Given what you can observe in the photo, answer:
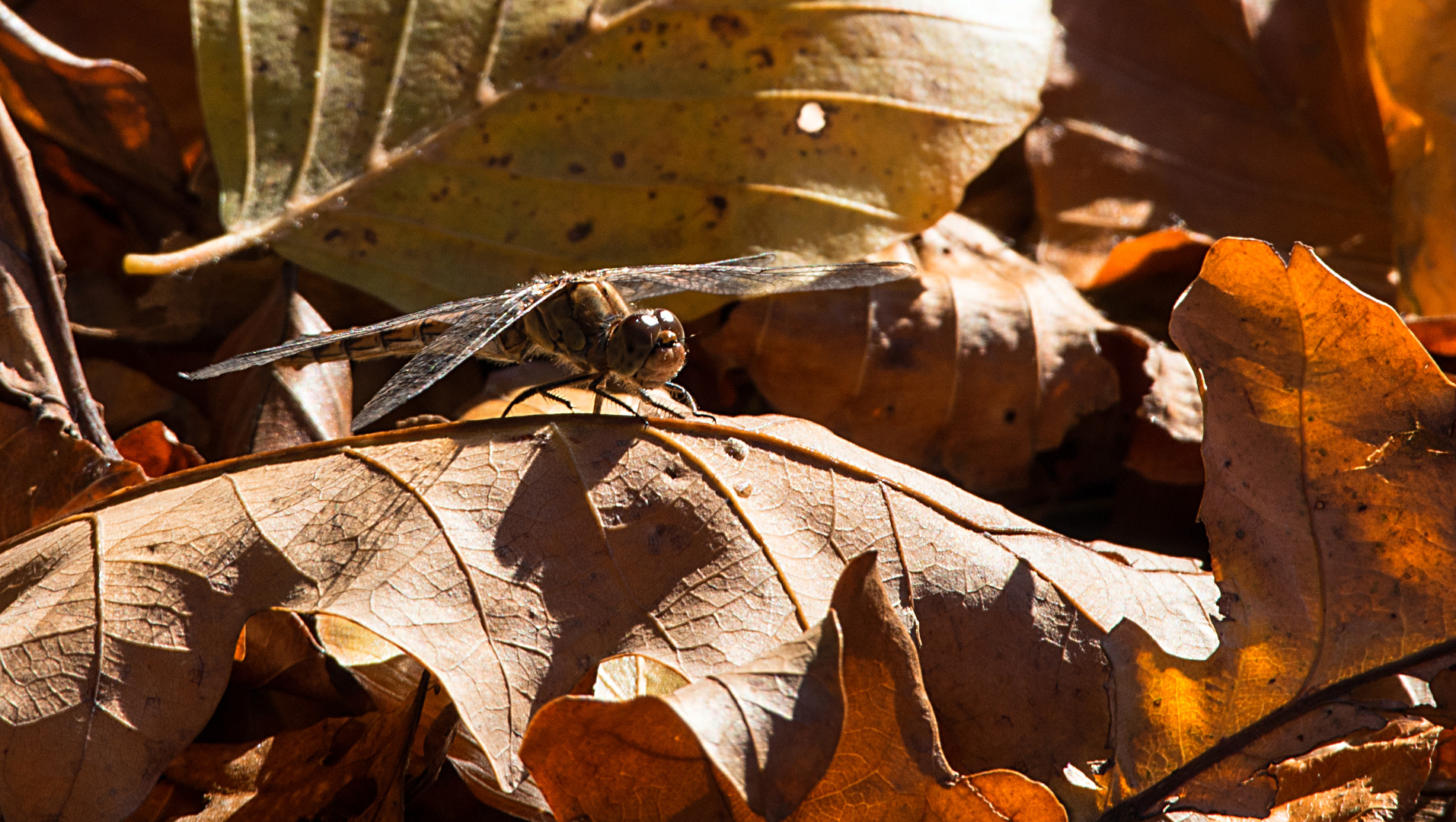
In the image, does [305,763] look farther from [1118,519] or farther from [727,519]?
[1118,519]

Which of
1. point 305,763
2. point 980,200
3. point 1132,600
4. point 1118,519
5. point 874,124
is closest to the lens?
point 305,763

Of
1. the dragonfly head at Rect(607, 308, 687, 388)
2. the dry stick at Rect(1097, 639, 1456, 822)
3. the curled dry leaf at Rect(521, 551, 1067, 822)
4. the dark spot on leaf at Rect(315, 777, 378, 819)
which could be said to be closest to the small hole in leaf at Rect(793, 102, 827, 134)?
the dragonfly head at Rect(607, 308, 687, 388)

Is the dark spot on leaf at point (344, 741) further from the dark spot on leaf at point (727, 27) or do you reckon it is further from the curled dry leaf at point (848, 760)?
the dark spot on leaf at point (727, 27)

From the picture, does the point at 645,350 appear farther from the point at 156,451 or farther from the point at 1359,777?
the point at 1359,777

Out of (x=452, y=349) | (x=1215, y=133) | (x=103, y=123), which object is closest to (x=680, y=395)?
(x=452, y=349)

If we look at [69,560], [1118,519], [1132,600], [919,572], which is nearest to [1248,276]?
[1132,600]

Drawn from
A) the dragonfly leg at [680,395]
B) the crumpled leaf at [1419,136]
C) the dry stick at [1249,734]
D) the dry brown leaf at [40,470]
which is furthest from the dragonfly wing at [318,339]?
the crumpled leaf at [1419,136]
